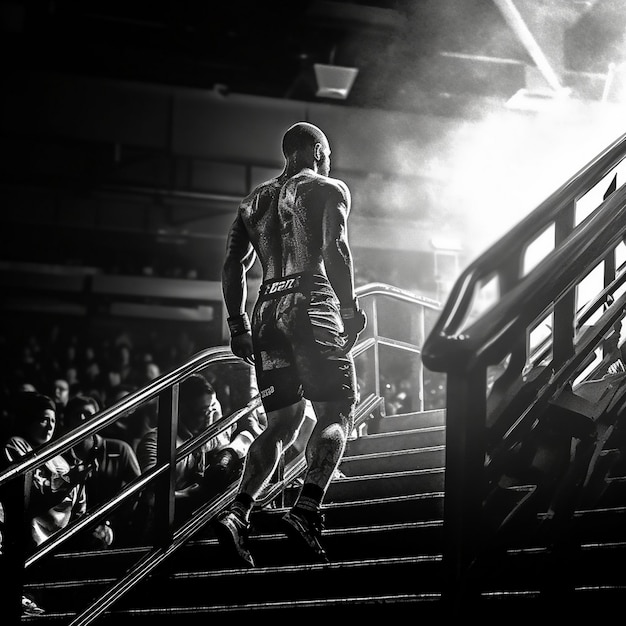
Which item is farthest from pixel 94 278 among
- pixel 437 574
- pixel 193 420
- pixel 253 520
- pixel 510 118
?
pixel 437 574

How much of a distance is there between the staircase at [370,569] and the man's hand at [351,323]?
2.51ft

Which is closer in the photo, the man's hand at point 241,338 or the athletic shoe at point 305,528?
the athletic shoe at point 305,528

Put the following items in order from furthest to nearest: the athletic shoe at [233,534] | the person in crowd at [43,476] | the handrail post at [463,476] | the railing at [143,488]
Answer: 1. the person in crowd at [43,476]
2. the railing at [143,488]
3. the athletic shoe at [233,534]
4. the handrail post at [463,476]

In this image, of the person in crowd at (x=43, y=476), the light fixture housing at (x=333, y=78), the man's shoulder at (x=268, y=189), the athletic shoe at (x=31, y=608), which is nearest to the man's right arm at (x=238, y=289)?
the man's shoulder at (x=268, y=189)

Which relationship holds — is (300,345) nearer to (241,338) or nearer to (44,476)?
(241,338)

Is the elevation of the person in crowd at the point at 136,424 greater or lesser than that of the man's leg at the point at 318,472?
lesser

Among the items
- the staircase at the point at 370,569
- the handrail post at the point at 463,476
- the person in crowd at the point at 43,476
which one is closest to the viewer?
the handrail post at the point at 463,476

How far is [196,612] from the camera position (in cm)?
345

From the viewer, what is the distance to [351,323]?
3656 millimetres

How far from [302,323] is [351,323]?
0.67 feet

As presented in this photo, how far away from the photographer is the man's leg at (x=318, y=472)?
3291 millimetres

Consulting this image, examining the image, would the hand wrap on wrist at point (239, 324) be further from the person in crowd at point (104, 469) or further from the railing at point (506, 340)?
the person in crowd at point (104, 469)

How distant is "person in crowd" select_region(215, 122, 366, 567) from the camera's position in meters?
3.55

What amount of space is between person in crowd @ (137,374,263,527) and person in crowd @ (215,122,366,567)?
0.78 meters
